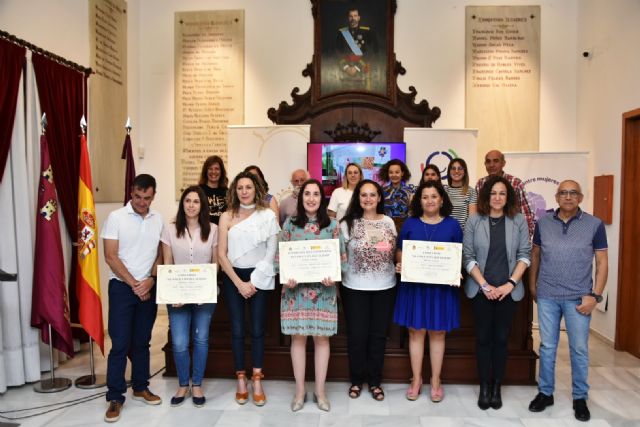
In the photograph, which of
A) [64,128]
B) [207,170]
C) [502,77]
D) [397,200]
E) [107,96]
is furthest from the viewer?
[502,77]

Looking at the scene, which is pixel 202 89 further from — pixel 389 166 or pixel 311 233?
pixel 311 233

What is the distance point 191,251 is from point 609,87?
15.2ft

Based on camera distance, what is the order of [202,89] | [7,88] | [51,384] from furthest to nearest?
[202,89], [51,384], [7,88]

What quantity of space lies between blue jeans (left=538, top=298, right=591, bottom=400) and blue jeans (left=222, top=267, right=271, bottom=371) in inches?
72.8

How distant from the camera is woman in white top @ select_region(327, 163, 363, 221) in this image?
470 cm

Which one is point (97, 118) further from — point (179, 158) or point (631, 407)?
point (631, 407)

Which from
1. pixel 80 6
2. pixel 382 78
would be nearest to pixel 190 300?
pixel 80 6

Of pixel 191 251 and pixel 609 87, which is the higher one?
pixel 609 87

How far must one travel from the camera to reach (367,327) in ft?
11.0

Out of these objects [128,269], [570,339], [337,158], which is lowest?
[570,339]

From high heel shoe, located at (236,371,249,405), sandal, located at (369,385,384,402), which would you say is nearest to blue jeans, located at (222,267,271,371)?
high heel shoe, located at (236,371,249,405)

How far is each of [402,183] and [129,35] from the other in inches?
158

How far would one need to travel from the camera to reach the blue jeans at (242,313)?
3.24m

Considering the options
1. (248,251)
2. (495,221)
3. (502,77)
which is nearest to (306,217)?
(248,251)
